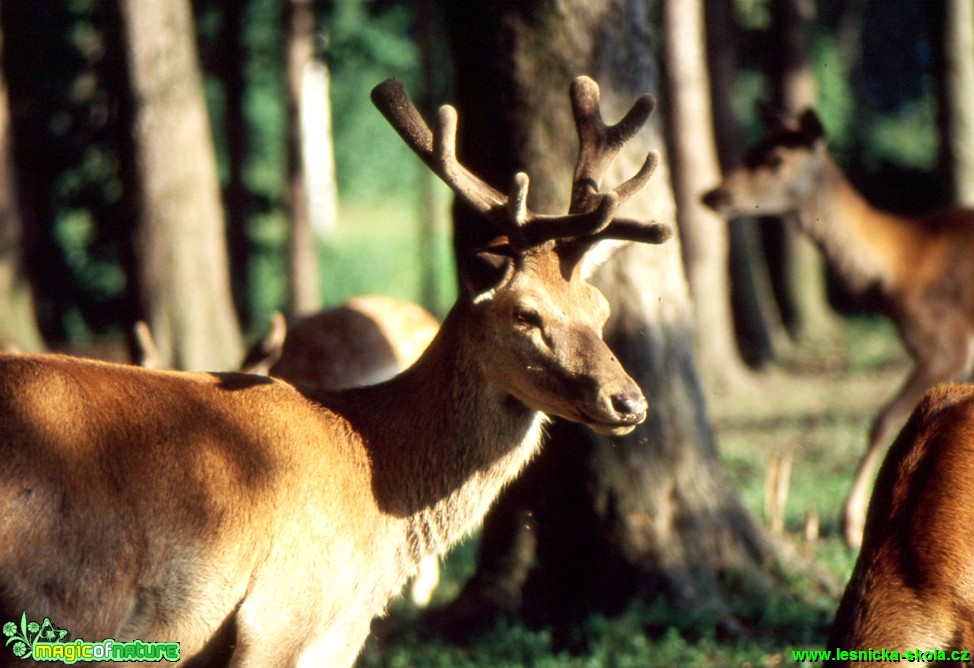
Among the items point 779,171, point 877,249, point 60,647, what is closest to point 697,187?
point 779,171

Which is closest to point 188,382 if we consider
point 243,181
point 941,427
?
point 941,427

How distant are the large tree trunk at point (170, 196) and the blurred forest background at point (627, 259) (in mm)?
18

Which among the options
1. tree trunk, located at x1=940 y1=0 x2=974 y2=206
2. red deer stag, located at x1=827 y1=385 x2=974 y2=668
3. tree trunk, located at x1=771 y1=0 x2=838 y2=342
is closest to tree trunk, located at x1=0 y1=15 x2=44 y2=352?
tree trunk, located at x1=940 y1=0 x2=974 y2=206

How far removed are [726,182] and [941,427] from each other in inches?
293

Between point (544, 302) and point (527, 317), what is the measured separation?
0.28 ft

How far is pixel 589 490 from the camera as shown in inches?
265

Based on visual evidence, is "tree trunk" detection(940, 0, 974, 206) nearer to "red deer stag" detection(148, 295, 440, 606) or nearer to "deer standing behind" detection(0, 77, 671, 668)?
"red deer stag" detection(148, 295, 440, 606)

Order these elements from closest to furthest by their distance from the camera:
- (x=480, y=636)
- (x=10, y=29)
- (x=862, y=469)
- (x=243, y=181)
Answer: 1. (x=480, y=636)
2. (x=862, y=469)
3. (x=10, y=29)
4. (x=243, y=181)

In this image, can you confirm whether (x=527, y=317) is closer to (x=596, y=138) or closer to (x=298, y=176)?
(x=596, y=138)

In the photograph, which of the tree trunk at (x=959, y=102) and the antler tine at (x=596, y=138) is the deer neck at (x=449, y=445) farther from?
the tree trunk at (x=959, y=102)

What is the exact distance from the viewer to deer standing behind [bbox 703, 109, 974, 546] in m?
9.67

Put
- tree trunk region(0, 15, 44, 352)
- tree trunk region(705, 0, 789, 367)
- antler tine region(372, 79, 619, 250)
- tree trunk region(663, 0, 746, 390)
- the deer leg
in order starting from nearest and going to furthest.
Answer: antler tine region(372, 79, 619, 250) < the deer leg < tree trunk region(0, 15, 44, 352) < tree trunk region(663, 0, 746, 390) < tree trunk region(705, 0, 789, 367)

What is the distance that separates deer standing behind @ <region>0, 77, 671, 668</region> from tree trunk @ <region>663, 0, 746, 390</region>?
8.48 m

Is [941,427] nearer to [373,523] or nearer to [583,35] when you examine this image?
[373,523]
